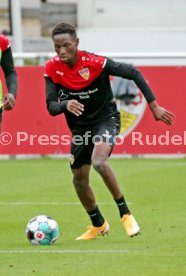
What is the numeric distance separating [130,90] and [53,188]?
4039mm

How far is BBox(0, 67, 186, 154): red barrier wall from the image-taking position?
20156 millimetres

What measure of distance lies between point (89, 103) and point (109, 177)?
0.81 meters

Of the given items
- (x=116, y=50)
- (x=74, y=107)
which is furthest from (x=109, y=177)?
(x=116, y=50)

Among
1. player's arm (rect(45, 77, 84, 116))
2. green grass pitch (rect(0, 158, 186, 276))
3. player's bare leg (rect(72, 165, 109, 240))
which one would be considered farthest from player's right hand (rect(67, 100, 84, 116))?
green grass pitch (rect(0, 158, 186, 276))

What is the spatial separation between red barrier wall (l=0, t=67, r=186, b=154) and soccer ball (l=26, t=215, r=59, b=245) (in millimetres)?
9064

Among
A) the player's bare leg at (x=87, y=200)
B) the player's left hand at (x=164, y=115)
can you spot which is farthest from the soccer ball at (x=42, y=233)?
the player's left hand at (x=164, y=115)

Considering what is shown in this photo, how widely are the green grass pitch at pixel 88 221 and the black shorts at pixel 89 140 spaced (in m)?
0.84

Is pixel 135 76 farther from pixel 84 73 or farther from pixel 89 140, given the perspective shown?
pixel 89 140

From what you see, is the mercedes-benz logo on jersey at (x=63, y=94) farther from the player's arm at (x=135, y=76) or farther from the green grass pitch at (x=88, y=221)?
the green grass pitch at (x=88, y=221)

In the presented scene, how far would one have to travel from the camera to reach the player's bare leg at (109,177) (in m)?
11.1

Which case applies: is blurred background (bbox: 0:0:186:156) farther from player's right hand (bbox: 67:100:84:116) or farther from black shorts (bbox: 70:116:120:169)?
player's right hand (bbox: 67:100:84:116)

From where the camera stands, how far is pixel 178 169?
18922 millimetres

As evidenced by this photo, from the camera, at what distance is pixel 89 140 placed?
11.5 metres

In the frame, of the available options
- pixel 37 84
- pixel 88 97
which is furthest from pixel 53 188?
pixel 88 97
